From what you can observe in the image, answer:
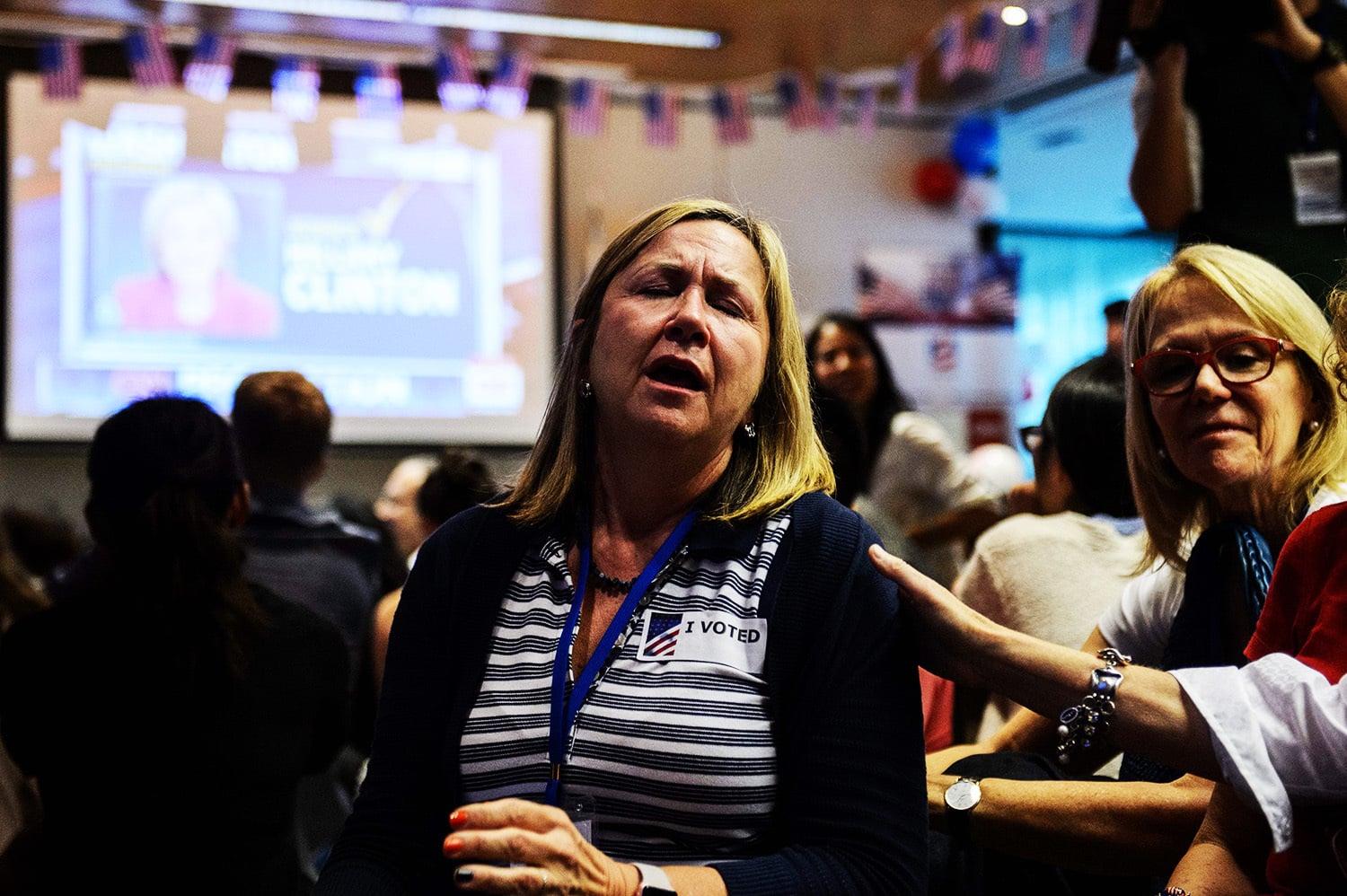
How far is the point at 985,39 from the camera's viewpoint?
576 centimetres

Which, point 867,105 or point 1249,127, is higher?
point 867,105

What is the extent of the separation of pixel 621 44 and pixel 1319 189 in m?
4.06

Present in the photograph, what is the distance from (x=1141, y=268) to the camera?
8.54m

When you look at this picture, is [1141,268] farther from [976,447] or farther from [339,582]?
[339,582]

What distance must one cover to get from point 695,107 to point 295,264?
7.74ft

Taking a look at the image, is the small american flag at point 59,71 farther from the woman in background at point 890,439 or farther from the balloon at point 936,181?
the balloon at point 936,181

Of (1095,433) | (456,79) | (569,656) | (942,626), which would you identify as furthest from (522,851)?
(456,79)

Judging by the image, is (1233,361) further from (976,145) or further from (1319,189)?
(976,145)

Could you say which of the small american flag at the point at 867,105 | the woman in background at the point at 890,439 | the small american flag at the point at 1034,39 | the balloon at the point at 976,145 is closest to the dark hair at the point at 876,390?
the woman in background at the point at 890,439

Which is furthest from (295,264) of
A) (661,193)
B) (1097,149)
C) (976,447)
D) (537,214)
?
(1097,149)

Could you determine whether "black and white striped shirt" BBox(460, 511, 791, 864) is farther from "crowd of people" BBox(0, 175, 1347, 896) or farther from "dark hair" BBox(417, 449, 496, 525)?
Result: "dark hair" BBox(417, 449, 496, 525)

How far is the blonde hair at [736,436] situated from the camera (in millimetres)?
1729

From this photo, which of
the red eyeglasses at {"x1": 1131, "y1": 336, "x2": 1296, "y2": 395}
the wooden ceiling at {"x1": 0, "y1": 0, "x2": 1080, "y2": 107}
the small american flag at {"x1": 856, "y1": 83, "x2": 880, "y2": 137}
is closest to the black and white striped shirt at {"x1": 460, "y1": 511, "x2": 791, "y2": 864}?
the red eyeglasses at {"x1": 1131, "y1": 336, "x2": 1296, "y2": 395}

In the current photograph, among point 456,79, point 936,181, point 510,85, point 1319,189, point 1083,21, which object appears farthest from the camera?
point 936,181
